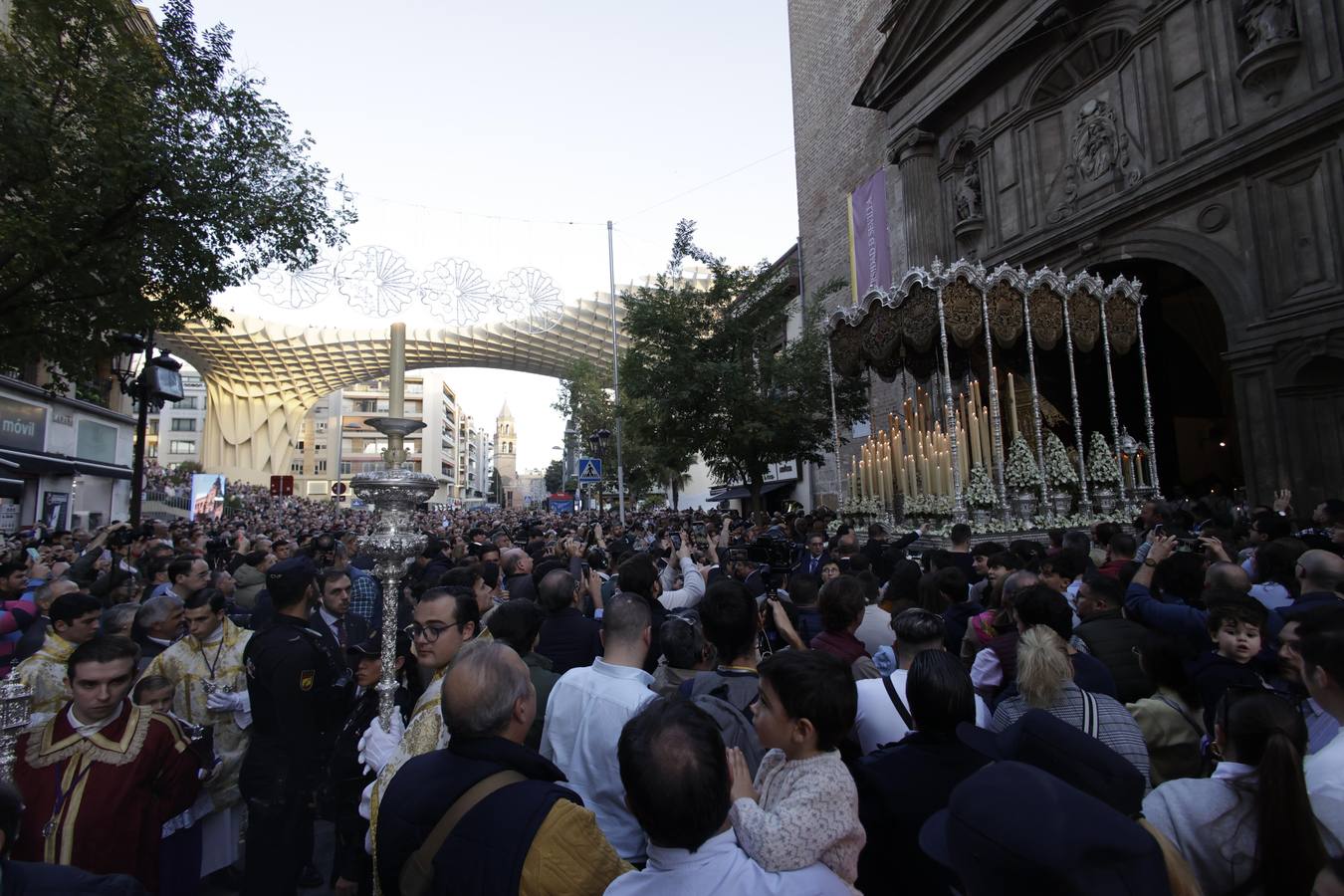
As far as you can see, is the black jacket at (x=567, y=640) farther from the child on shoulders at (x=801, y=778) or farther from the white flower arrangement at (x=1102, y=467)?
the white flower arrangement at (x=1102, y=467)

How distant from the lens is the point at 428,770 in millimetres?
2082

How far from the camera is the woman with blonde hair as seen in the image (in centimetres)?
269

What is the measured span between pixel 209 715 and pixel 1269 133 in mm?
15353

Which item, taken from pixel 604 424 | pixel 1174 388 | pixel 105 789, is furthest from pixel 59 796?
pixel 604 424

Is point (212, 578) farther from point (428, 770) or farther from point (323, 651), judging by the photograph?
point (428, 770)

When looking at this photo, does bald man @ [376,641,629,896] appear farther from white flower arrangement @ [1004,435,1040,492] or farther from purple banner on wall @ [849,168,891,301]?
purple banner on wall @ [849,168,891,301]

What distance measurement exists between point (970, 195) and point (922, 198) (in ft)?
5.47

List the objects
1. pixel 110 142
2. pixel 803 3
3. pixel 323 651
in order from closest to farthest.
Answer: pixel 323 651 < pixel 110 142 < pixel 803 3

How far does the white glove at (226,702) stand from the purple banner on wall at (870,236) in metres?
19.3

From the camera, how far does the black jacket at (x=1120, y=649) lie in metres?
3.70

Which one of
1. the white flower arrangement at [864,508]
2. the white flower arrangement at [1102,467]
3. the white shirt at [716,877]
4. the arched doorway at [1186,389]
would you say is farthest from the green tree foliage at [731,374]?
the white shirt at [716,877]

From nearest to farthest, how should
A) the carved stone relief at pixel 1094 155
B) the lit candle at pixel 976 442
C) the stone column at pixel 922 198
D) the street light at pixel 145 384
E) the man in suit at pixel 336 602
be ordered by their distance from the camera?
the man in suit at pixel 336 602 → the street light at pixel 145 384 → the lit candle at pixel 976 442 → the carved stone relief at pixel 1094 155 → the stone column at pixel 922 198

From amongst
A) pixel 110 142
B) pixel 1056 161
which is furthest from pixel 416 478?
pixel 1056 161

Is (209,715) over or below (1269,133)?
below
